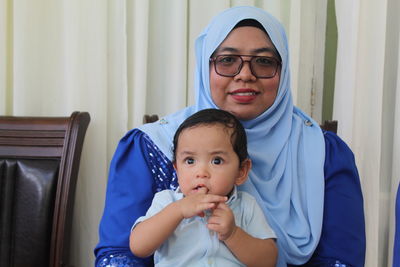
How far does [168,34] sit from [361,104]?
34.2 inches

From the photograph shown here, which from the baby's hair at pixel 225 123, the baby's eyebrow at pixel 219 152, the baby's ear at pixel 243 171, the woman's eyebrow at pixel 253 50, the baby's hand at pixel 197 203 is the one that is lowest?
the baby's hand at pixel 197 203

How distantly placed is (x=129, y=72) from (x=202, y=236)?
3.36ft

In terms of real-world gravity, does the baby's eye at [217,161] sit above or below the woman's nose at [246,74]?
below

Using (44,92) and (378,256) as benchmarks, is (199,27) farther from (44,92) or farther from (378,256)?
(378,256)

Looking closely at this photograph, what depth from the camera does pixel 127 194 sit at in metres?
1.43

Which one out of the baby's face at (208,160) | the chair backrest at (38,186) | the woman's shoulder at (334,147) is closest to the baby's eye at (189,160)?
the baby's face at (208,160)

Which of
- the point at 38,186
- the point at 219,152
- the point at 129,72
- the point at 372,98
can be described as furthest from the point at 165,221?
the point at 372,98

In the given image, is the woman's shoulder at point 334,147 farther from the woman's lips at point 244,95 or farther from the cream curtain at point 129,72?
the cream curtain at point 129,72

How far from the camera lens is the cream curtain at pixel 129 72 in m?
1.94

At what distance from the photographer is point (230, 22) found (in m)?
1.49

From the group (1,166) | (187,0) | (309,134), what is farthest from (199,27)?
(1,166)

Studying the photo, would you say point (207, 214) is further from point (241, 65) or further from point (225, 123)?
point (241, 65)

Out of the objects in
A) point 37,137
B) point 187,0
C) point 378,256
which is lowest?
point 378,256

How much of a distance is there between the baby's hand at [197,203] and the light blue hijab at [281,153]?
0.33 meters
